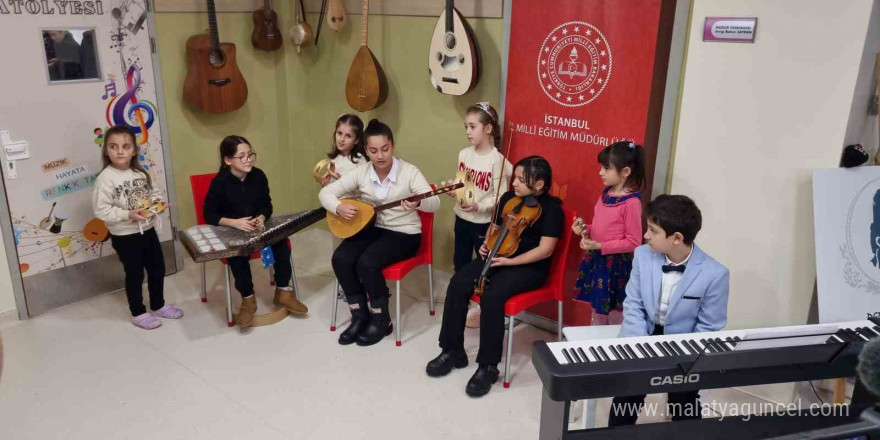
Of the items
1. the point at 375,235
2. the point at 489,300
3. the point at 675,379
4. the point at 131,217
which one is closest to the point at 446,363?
the point at 489,300

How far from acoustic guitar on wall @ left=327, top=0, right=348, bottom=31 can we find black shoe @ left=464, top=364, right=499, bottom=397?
2.25m

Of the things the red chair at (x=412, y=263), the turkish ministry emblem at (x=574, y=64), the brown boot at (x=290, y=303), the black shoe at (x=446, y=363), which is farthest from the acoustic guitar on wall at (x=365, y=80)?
the black shoe at (x=446, y=363)

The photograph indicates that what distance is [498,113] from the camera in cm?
332

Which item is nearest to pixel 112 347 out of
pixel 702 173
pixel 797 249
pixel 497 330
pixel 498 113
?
pixel 497 330

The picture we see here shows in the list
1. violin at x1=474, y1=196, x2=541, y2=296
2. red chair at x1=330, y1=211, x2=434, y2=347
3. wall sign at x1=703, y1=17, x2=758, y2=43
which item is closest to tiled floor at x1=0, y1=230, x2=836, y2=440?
red chair at x1=330, y1=211, x2=434, y2=347

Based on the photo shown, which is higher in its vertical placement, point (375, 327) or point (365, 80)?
point (365, 80)

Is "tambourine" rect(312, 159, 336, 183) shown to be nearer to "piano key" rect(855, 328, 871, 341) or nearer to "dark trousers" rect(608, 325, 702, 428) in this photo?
"dark trousers" rect(608, 325, 702, 428)

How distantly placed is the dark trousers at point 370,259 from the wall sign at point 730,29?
162 cm

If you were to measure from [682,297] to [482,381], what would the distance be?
1.02 m

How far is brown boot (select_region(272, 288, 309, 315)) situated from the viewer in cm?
351

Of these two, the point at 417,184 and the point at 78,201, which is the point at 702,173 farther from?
the point at 78,201

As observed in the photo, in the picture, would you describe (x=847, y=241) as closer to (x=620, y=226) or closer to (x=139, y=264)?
(x=620, y=226)

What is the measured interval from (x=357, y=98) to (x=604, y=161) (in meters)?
1.69

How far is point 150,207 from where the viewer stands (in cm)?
326
